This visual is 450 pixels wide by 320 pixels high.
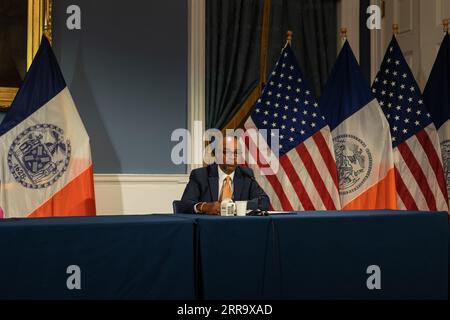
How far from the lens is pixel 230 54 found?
4.87 meters

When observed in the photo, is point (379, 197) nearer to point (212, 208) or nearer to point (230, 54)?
point (230, 54)

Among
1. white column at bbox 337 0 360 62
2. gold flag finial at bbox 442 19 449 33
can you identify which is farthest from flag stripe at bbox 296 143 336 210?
gold flag finial at bbox 442 19 449 33

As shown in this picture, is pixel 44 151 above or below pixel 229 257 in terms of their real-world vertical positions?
above

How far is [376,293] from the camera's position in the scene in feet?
8.90

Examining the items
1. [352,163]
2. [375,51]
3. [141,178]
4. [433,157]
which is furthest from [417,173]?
[141,178]

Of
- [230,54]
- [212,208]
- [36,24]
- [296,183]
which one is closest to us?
[212,208]

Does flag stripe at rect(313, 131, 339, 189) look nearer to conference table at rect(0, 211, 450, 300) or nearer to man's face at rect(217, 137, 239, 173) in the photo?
man's face at rect(217, 137, 239, 173)

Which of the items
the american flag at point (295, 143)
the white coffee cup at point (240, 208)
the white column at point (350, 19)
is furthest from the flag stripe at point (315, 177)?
the white coffee cup at point (240, 208)

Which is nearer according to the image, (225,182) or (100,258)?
(100,258)

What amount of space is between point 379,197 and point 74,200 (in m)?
2.29

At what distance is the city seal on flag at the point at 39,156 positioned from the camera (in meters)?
3.86

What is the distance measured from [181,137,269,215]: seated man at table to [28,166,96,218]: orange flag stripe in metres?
0.85

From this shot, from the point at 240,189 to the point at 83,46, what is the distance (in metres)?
1.75

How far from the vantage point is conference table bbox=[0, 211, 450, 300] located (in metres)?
2.34
